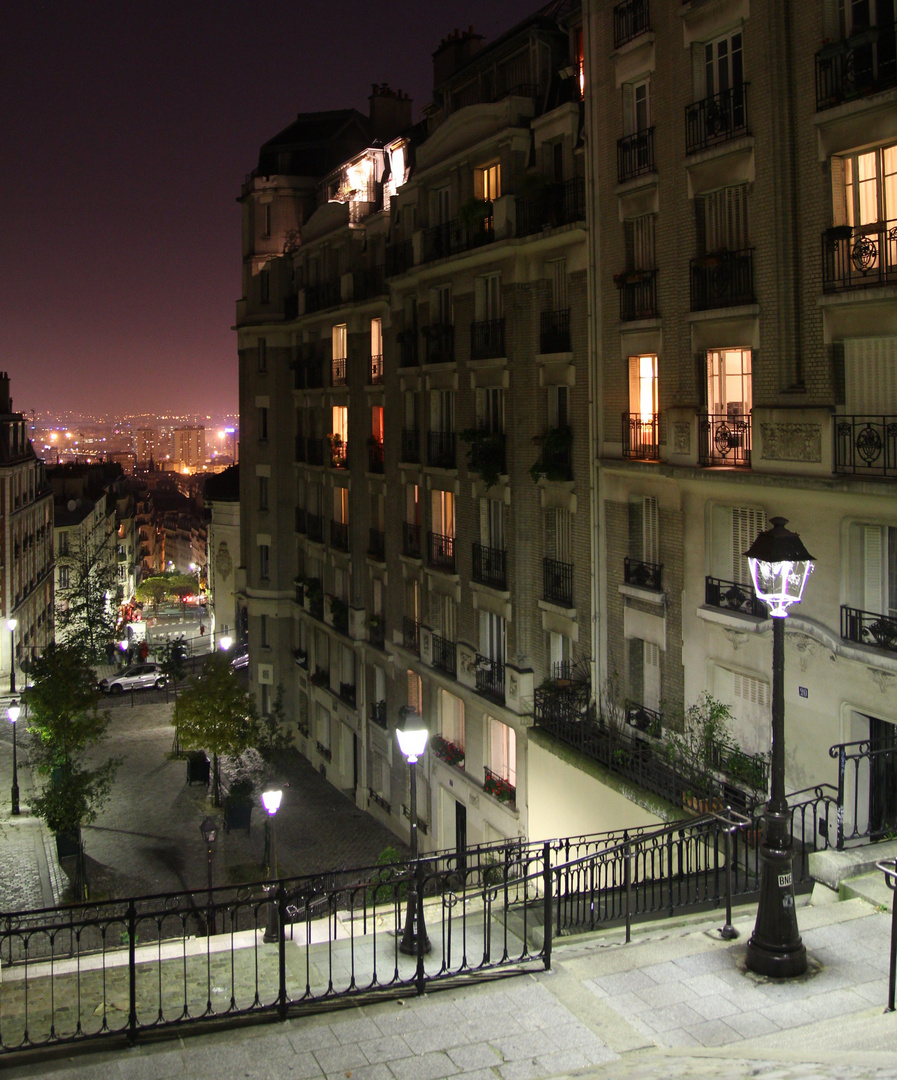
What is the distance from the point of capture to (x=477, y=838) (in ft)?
93.4

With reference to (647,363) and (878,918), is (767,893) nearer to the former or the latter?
(878,918)

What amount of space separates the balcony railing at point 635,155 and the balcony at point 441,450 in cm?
969

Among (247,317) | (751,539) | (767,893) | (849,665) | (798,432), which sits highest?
(247,317)

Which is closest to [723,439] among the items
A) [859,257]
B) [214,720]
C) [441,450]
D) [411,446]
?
[859,257]

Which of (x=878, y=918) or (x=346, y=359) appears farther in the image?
(x=346, y=359)

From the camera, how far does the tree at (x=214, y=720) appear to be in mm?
35844

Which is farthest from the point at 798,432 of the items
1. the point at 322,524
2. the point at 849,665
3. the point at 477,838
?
the point at 322,524

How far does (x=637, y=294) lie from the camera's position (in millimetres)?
22297

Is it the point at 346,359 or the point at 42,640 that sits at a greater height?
the point at 346,359

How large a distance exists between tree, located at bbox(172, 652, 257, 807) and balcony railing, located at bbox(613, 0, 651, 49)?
2412cm

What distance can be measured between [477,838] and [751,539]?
13080 mm

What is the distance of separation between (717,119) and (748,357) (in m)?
4.57

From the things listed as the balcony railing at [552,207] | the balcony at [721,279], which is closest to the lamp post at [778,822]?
the balcony at [721,279]

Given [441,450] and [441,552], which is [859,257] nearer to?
[441,450]
